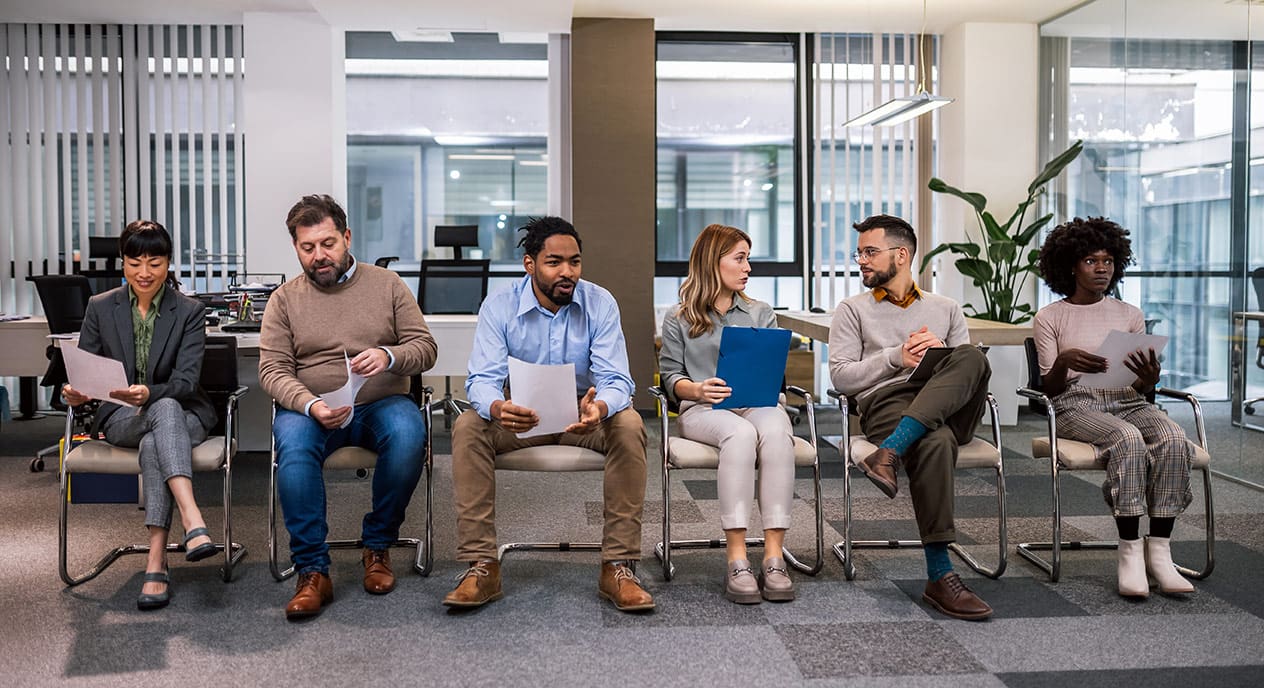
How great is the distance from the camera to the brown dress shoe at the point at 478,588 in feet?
9.87

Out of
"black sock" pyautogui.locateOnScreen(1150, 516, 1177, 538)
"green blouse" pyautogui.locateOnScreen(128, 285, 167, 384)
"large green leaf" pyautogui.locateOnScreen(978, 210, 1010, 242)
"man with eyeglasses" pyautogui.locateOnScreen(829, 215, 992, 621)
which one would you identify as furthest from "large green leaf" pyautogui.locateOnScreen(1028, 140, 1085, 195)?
"green blouse" pyautogui.locateOnScreen(128, 285, 167, 384)

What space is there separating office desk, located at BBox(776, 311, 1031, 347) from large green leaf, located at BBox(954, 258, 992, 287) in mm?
1340

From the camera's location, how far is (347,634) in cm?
287

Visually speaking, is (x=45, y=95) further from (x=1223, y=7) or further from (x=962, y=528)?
(x=1223, y=7)

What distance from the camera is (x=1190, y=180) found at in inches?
211

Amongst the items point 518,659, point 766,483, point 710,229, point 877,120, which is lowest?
point 518,659

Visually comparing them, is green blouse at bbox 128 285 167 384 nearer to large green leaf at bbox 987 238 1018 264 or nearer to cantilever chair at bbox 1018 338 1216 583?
cantilever chair at bbox 1018 338 1216 583

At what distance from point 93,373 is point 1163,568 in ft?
10.7

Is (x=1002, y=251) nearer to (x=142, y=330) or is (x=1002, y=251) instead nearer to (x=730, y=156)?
(x=730, y=156)

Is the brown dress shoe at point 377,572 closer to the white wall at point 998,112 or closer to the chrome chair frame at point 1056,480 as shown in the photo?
the chrome chair frame at point 1056,480

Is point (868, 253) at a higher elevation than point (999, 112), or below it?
below

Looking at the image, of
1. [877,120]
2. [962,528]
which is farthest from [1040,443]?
[877,120]

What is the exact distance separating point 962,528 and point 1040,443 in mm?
759

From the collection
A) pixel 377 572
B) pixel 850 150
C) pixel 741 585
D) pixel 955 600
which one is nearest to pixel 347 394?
pixel 377 572
